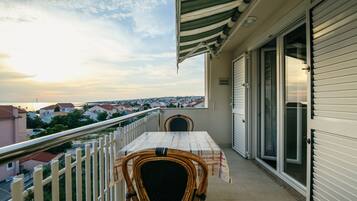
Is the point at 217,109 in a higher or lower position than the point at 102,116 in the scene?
lower

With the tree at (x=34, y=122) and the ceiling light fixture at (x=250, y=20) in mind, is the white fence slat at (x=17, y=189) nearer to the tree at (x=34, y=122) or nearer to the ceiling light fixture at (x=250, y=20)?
the tree at (x=34, y=122)

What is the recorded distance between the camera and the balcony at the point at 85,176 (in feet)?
3.37

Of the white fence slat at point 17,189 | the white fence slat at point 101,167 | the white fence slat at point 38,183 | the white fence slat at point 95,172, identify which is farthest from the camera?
the white fence slat at point 101,167

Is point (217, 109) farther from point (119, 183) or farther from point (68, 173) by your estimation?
point (68, 173)

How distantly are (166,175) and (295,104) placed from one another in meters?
2.59

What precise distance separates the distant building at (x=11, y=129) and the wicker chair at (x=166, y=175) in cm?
59

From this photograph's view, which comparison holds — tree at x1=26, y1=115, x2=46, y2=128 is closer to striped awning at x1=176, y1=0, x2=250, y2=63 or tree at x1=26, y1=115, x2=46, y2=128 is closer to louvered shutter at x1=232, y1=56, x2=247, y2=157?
striped awning at x1=176, y1=0, x2=250, y2=63

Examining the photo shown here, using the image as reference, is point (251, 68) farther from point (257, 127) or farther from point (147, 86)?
point (147, 86)

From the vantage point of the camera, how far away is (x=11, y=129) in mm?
1432

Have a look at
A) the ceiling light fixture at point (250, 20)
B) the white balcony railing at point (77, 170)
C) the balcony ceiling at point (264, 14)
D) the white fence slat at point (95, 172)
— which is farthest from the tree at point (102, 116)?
the ceiling light fixture at point (250, 20)

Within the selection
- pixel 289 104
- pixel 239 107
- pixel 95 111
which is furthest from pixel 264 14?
pixel 95 111

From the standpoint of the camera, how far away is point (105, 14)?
24.5ft

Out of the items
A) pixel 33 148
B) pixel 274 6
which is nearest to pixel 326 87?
pixel 274 6

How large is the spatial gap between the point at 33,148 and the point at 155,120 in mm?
5353
